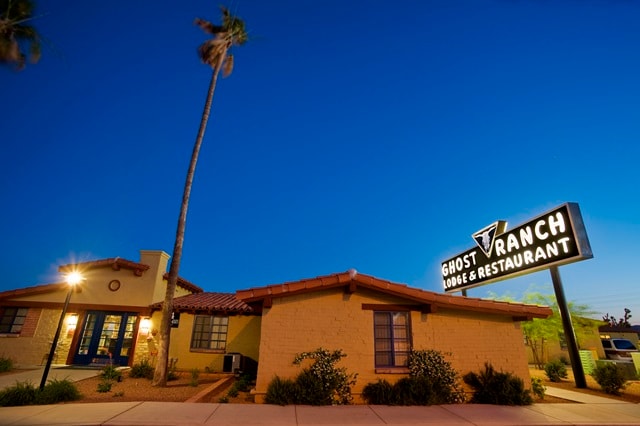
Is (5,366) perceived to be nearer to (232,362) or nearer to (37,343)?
(37,343)

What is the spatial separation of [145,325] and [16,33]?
13.8 metres

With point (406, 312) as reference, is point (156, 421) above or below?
below

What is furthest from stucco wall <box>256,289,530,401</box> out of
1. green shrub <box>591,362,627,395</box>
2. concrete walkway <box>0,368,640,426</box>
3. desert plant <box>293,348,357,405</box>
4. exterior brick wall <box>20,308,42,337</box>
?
exterior brick wall <box>20,308,42,337</box>

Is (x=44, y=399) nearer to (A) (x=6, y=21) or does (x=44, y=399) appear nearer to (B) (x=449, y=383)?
(B) (x=449, y=383)

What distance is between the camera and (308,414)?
771 centimetres

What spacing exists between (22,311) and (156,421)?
15606 millimetres

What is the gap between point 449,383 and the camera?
9.28 metres

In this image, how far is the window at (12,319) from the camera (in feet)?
53.8

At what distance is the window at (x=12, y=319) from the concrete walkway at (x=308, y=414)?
11914 millimetres

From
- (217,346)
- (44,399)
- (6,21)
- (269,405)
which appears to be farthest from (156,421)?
(6,21)

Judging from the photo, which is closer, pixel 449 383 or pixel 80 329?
pixel 449 383

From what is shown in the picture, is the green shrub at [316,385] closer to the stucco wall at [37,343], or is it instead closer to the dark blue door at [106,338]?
the dark blue door at [106,338]

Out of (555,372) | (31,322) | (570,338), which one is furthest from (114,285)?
(555,372)

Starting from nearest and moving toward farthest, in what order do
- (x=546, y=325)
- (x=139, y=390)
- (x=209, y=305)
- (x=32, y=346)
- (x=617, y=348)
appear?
(x=139, y=390) → (x=209, y=305) → (x=32, y=346) → (x=546, y=325) → (x=617, y=348)
